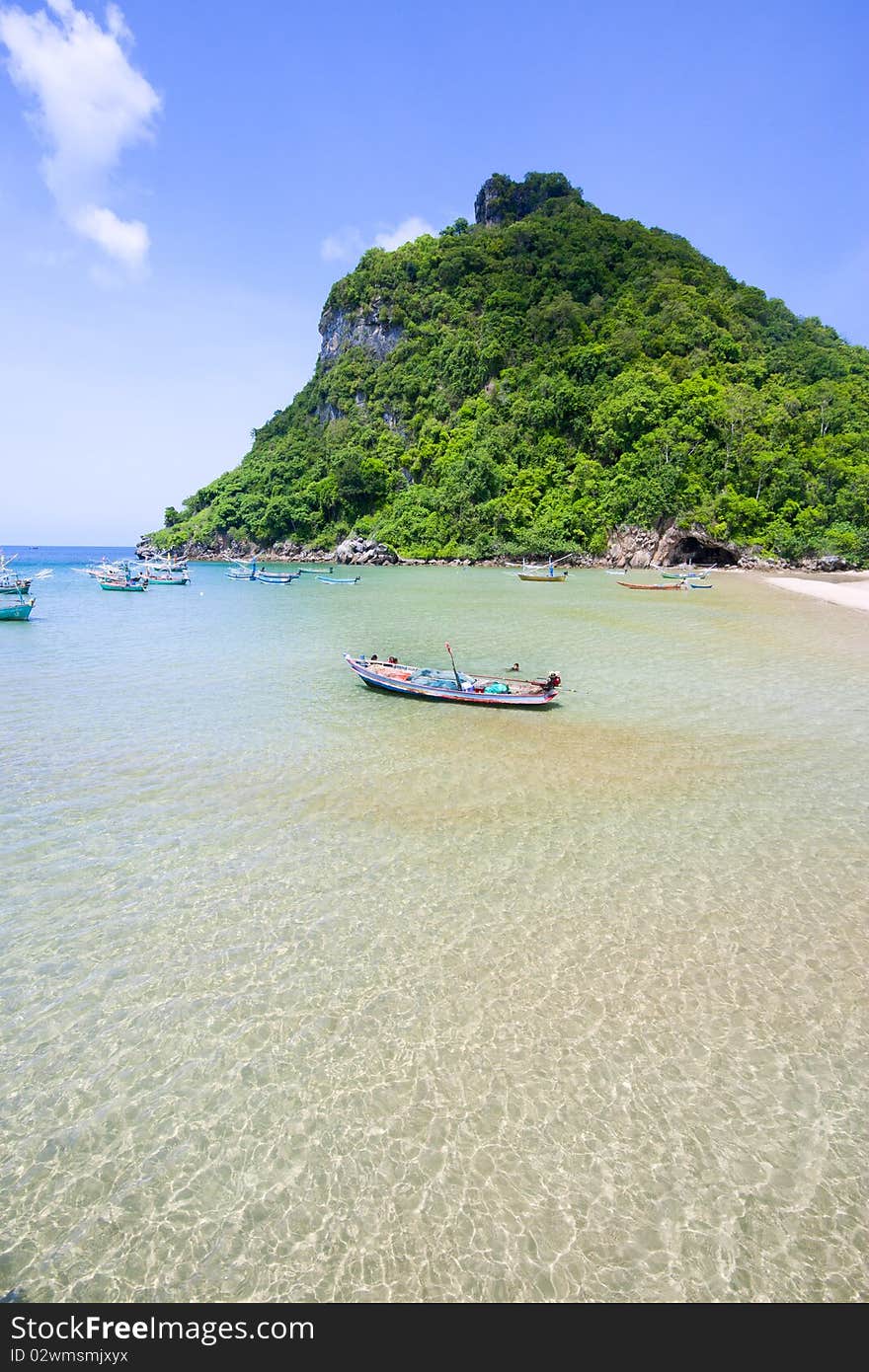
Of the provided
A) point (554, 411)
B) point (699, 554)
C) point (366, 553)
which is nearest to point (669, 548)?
point (699, 554)

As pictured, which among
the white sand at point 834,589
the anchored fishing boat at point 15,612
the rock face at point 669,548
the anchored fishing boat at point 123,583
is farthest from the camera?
the rock face at point 669,548

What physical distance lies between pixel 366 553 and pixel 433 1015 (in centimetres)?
9697

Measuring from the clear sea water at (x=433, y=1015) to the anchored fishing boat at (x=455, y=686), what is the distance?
8.24 ft

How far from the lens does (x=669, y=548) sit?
84562mm

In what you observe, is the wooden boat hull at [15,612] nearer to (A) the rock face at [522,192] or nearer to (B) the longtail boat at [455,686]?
(B) the longtail boat at [455,686]

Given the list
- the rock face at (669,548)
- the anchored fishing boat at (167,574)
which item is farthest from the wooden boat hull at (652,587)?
the anchored fishing boat at (167,574)

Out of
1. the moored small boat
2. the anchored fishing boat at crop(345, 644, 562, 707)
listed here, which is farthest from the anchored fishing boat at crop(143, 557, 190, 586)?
the anchored fishing boat at crop(345, 644, 562, 707)

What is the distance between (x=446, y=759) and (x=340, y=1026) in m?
8.65

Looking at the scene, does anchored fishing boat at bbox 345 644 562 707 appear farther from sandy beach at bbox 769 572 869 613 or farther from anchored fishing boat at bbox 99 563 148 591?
anchored fishing boat at bbox 99 563 148 591

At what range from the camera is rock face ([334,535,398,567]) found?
326ft

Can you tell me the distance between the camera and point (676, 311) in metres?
102

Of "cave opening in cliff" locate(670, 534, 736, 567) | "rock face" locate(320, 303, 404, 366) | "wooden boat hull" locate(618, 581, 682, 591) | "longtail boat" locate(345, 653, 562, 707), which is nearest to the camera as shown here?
"longtail boat" locate(345, 653, 562, 707)

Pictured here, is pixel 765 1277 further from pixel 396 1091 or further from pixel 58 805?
pixel 58 805

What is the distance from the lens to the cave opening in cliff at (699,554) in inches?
3258
